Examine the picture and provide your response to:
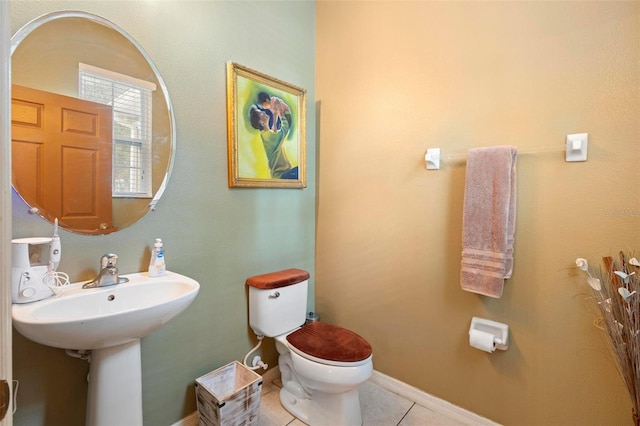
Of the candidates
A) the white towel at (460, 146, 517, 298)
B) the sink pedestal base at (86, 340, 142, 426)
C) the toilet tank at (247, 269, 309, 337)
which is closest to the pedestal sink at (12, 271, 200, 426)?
the sink pedestal base at (86, 340, 142, 426)

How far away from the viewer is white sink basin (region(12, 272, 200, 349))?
85cm

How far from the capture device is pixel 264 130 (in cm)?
176

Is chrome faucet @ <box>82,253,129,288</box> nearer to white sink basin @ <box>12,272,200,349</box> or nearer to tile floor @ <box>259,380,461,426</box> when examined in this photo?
white sink basin @ <box>12,272,200,349</box>

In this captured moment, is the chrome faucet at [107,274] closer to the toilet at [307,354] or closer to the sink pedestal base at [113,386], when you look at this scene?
the sink pedestal base at [113,386]

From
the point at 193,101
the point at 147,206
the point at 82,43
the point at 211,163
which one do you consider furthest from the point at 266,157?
the point at 82,43

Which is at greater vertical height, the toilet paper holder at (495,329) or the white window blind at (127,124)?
the white window blind at (127,124)

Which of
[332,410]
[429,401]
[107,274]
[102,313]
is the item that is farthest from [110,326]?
[429,401]

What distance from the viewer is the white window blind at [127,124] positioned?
1209 mm

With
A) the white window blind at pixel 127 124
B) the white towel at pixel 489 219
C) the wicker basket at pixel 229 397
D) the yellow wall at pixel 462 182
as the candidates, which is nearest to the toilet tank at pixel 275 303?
the wicker basket at pixel 229 397

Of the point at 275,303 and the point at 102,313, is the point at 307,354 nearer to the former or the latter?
the point at 275,303

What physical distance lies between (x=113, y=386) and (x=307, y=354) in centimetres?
79

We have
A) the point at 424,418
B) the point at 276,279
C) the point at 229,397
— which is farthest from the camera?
the point at 276,279

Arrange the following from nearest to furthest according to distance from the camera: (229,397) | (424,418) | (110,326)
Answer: (110,326) → (229,397) → (424,418)

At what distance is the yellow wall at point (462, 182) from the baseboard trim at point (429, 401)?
1.5 inches
